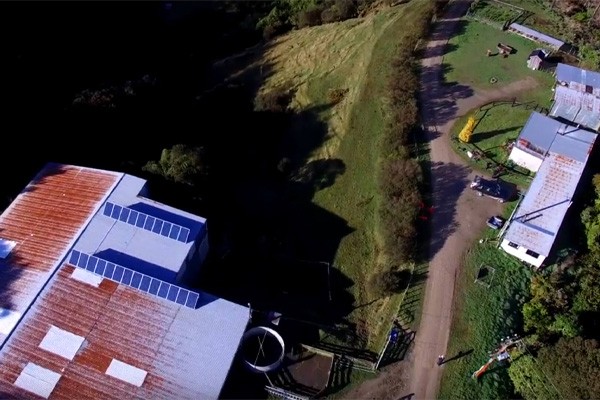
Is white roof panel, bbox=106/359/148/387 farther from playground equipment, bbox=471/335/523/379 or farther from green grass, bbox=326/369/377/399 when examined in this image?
playground equipment, bbox=471/335/523/379

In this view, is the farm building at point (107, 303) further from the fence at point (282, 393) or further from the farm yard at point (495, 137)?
the farm yard at point (495, 137)

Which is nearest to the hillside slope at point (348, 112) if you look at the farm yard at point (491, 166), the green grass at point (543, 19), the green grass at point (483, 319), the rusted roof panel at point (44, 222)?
the green grass at point (483, 319)

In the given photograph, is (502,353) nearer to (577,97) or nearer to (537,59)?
(577,97)

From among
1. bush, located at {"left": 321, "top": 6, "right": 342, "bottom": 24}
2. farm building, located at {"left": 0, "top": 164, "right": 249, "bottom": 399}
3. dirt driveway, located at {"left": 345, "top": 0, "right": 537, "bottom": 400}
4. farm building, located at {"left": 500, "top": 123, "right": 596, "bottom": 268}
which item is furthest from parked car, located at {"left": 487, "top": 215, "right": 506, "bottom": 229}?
bush, located at {"left": 321, "top": 6, "right": 342, "bottom": 24}

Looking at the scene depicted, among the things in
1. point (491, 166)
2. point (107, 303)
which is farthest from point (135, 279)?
point (491, 166)

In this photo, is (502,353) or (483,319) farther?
(483,319)
